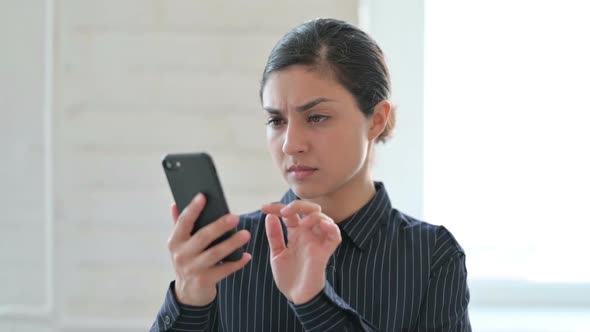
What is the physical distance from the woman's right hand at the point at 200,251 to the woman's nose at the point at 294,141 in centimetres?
17

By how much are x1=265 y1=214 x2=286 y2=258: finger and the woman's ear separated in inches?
9.8

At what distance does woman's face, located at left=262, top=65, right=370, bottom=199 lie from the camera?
3.19 feet

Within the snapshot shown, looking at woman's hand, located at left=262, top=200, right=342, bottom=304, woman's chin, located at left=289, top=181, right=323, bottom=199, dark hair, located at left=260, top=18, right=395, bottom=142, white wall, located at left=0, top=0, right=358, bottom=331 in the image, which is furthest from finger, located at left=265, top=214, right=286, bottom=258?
white wall, located at left=0, top=0, right=358, bottom=331

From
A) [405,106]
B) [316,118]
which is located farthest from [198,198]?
[405,106]

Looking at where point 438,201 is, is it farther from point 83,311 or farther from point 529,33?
point 83,311

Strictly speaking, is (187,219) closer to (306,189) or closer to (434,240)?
(306,189)

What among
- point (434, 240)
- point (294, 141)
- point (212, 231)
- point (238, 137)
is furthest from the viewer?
point (238, 137)

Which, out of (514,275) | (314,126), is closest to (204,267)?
(314,126)

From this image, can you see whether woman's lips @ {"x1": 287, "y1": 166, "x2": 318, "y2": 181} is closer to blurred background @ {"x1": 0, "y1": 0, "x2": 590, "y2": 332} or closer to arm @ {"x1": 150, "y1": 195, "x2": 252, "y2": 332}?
arm @ {"x1": 150, "y1": 195, "x2": 252, "y2": 332}

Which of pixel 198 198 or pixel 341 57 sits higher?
pixel 341 57

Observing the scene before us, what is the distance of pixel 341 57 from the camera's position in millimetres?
1006

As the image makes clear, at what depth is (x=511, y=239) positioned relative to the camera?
1550 mm

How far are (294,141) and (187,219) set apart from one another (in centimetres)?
20

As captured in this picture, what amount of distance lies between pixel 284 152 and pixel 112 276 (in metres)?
0.64
